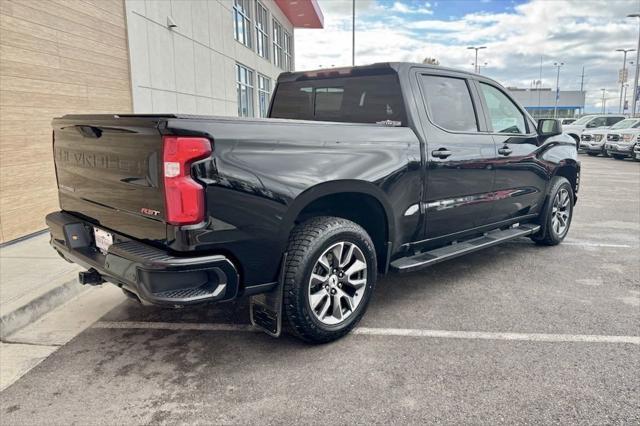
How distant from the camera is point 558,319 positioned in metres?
3.83

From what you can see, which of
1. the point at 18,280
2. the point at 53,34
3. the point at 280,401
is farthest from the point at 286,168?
the point at 53,34

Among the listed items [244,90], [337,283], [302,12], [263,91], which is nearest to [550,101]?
[302,12]

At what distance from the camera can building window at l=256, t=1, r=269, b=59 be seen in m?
21.3

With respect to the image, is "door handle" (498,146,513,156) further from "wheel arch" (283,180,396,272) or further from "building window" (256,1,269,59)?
"building window" (256,1,269,59)

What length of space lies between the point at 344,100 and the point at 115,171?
220cm

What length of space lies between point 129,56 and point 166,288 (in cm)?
716

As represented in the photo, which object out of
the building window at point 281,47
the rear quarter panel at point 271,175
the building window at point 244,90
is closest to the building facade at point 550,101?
the building window at point 281,47

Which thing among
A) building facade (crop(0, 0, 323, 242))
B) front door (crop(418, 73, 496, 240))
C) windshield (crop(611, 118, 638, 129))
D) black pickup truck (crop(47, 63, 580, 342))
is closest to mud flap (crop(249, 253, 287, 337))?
black pickup truck (crop(47, 63, 580, 342))

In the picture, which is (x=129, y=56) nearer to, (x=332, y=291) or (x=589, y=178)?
(x=332, y=291)

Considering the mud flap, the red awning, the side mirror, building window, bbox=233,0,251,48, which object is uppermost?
the red awning

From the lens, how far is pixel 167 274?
261cm

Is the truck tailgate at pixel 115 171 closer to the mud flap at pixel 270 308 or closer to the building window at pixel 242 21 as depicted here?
the mud flap at pixel 270 308

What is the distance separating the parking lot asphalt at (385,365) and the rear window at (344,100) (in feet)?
5.36

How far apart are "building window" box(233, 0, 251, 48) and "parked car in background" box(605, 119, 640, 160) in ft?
50.7
